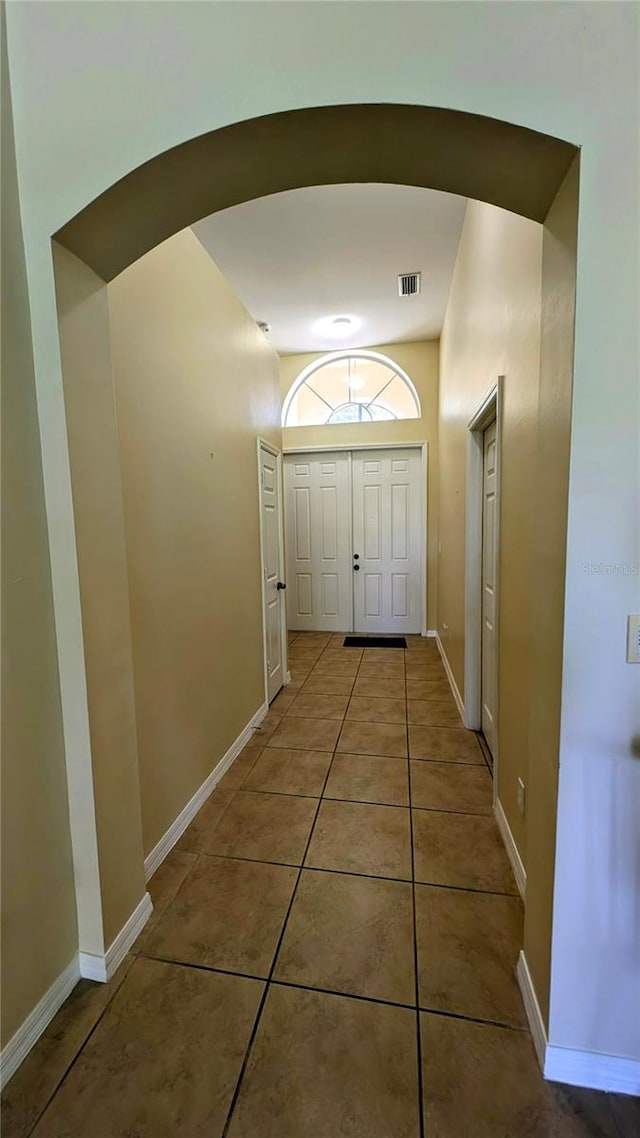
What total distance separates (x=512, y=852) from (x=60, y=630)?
187 centimetres

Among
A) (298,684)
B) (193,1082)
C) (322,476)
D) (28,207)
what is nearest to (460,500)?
(298,684)

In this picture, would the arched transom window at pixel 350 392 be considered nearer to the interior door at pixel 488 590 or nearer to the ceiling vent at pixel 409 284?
the ceiling vent at pixel 409 284

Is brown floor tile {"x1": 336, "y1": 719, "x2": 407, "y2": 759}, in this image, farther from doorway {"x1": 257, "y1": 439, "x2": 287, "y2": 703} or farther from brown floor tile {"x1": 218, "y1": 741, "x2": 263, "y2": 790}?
doorway {"x1": 257, "y1": 439, "x2": 287, "y2": 703}

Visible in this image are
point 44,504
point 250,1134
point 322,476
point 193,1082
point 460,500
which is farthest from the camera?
point 322,476

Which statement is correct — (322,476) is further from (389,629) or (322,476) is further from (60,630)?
(60,630)

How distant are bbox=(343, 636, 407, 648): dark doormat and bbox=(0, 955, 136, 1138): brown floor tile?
3711 mm

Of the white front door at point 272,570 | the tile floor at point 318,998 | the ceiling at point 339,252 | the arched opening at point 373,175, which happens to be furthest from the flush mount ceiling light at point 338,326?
the tile floor at point 318,998

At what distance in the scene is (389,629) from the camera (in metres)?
5.37

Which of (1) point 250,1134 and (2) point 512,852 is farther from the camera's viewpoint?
(2) point 512,852

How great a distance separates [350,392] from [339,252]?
207 centimetres

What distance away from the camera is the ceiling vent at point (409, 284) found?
3.51 metres

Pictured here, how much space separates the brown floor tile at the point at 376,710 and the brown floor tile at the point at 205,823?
1120mm

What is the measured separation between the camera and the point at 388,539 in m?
5.26

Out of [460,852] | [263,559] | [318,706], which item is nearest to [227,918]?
[460,852]
